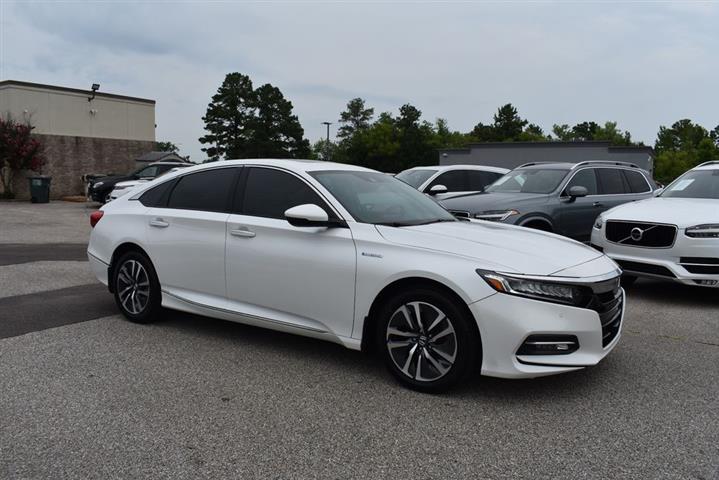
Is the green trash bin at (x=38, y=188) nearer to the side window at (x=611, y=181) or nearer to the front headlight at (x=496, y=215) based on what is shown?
the front headlight at (x=496, y=215)

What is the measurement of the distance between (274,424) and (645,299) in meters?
5.55

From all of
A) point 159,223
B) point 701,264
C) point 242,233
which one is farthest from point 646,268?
point 159,223

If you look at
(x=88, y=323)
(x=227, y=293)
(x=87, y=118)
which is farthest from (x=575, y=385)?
(x=87, y=118)

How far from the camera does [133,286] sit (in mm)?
5852

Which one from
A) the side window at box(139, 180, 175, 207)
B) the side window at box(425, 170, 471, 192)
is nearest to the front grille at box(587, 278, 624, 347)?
the side window at box(139, 180, 175, 207)

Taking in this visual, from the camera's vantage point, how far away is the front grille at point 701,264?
269 inches

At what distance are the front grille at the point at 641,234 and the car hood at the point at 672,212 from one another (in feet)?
→ 0.22

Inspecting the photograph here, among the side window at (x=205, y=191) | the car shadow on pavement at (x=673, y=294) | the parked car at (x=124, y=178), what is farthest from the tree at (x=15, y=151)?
the car shadow on pavement at (x=673, y=294)

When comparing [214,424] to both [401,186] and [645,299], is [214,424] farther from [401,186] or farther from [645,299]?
[645,299]

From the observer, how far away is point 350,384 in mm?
4324

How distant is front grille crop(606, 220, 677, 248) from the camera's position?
7.14 metres

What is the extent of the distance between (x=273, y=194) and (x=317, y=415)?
2013 millimetres

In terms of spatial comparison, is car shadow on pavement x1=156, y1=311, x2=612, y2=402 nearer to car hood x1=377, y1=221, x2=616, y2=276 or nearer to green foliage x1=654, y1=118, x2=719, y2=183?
car hood x1=377, y1=221, x2=616, y2=276

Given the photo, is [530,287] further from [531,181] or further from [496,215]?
[531,181]
